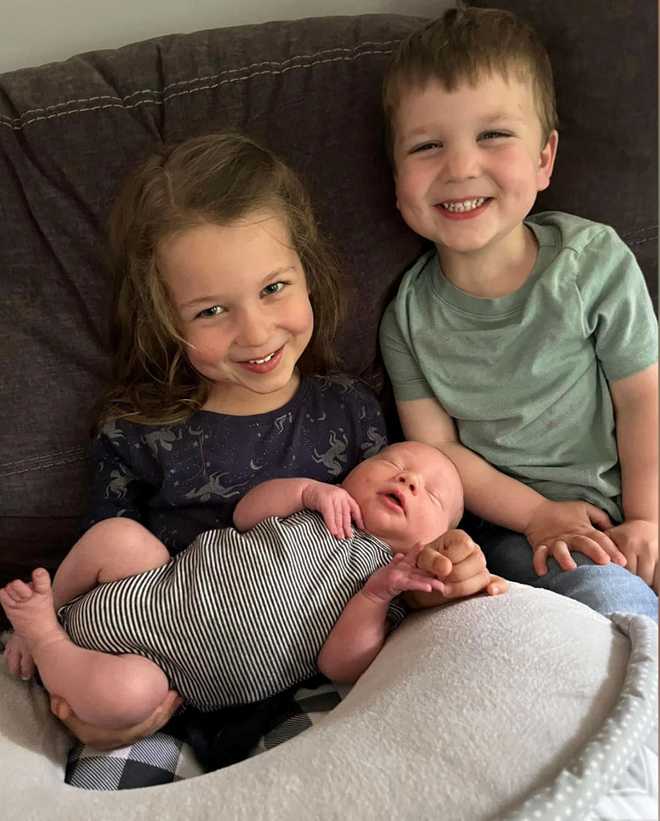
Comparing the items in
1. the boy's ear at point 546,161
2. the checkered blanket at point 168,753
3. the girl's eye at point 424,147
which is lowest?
the checkered blanket at point 168,753

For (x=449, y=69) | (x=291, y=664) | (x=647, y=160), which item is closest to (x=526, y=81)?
(x=449, y=69)

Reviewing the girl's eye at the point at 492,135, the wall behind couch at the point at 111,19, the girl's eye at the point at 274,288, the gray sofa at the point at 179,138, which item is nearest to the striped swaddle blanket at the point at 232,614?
the gray sofa at the point at 179,138

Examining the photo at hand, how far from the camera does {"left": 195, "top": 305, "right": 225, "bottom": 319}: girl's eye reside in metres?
1.24

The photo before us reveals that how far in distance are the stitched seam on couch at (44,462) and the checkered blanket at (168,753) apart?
1.41 feet

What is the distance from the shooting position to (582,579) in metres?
1.19

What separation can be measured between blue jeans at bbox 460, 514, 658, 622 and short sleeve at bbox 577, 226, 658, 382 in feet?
0.95

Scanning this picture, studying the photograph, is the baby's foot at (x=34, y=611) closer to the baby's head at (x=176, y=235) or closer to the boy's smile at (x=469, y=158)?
the baby's head at (x=176, y=235)

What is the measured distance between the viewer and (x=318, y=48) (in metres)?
1.35

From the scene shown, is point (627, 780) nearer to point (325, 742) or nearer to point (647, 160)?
point (325, 742)

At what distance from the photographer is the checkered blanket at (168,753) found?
104cm

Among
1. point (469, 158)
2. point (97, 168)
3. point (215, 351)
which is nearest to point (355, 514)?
point (215, 351)

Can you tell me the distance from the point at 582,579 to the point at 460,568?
248 millimetres

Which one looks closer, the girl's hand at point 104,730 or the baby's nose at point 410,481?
the girl's hand at point 104,730

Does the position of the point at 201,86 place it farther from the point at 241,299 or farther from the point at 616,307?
the point at 616,307
